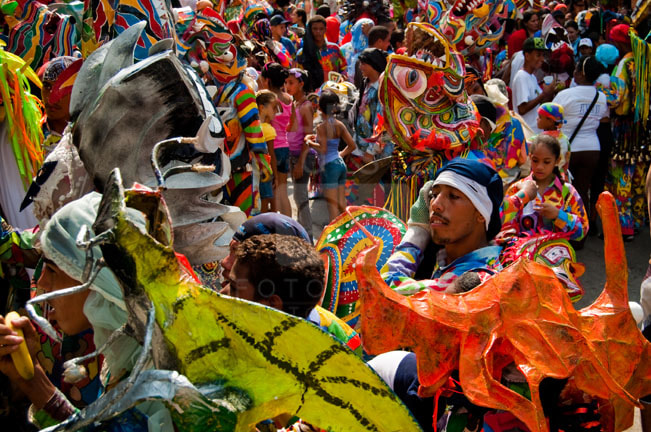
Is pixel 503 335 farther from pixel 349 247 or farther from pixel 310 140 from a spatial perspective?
pixel 310 140

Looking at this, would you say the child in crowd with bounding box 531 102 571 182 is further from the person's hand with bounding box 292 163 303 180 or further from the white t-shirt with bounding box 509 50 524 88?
the white t-shirt with bounding box 509 50 524 88

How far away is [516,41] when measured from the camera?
1066cm

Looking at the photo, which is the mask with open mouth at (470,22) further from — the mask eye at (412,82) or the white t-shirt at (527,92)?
the mask eye at (412,82)

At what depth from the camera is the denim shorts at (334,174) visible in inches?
274

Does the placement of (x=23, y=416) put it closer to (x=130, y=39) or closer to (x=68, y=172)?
(x=68, y=172)

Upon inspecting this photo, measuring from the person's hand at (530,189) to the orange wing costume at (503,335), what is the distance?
103 inches

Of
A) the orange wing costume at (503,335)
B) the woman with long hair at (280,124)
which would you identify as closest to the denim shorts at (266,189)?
the woman with long hair at (280,124)

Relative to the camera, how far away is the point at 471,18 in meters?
8.45

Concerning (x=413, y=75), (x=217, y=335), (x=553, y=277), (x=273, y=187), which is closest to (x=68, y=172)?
(x=217, y=335)

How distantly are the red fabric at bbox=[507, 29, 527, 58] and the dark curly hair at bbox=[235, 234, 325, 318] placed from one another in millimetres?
9250

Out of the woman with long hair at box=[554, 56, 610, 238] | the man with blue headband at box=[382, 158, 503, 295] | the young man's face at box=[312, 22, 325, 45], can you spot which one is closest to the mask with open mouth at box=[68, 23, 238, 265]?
the man with blue headband at box=[382, 158, 503, 295]

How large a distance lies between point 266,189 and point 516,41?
230 inches

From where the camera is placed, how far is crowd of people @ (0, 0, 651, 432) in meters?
1.99

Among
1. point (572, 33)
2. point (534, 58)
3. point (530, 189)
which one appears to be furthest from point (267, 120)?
point (572, 33)
